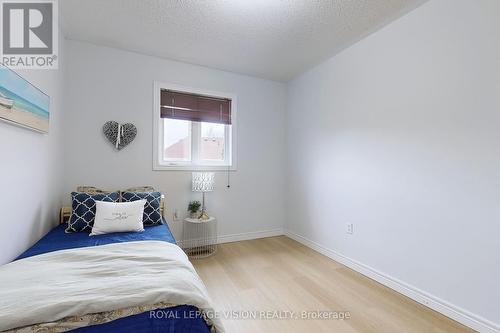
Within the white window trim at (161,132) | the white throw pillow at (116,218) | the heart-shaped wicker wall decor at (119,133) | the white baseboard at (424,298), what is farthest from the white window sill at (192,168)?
the white baseboard at (424,298)

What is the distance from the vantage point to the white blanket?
91cm

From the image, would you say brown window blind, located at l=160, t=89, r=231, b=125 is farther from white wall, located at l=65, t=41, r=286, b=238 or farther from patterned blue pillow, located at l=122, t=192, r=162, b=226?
patterned blue pillow, located at l=122, t=192, r=162, b=226

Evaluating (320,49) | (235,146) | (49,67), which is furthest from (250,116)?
(49,67)

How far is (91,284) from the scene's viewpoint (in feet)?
3.57

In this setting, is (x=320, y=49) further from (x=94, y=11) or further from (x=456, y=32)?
(x=94, y=11)

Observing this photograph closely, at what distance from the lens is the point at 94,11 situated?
6.88 feet

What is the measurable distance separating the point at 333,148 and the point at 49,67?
3069 millimetres

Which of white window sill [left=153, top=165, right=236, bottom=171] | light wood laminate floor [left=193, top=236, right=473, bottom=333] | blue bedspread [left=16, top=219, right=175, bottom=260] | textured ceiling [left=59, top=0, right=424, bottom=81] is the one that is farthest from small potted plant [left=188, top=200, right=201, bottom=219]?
textured ceiling [left=59, top=0, right=424, bottom=81]

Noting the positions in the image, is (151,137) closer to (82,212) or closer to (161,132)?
(161,132)

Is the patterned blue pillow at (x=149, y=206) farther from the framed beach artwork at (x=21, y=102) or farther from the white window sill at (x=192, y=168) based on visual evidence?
the framed beach artwork at (x=21, y=102)

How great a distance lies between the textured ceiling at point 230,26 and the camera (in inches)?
78.4

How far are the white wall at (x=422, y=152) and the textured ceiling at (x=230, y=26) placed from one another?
31 cm

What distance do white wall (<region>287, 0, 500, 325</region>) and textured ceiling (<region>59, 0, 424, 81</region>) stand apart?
0.31 metres

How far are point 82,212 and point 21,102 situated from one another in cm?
103
